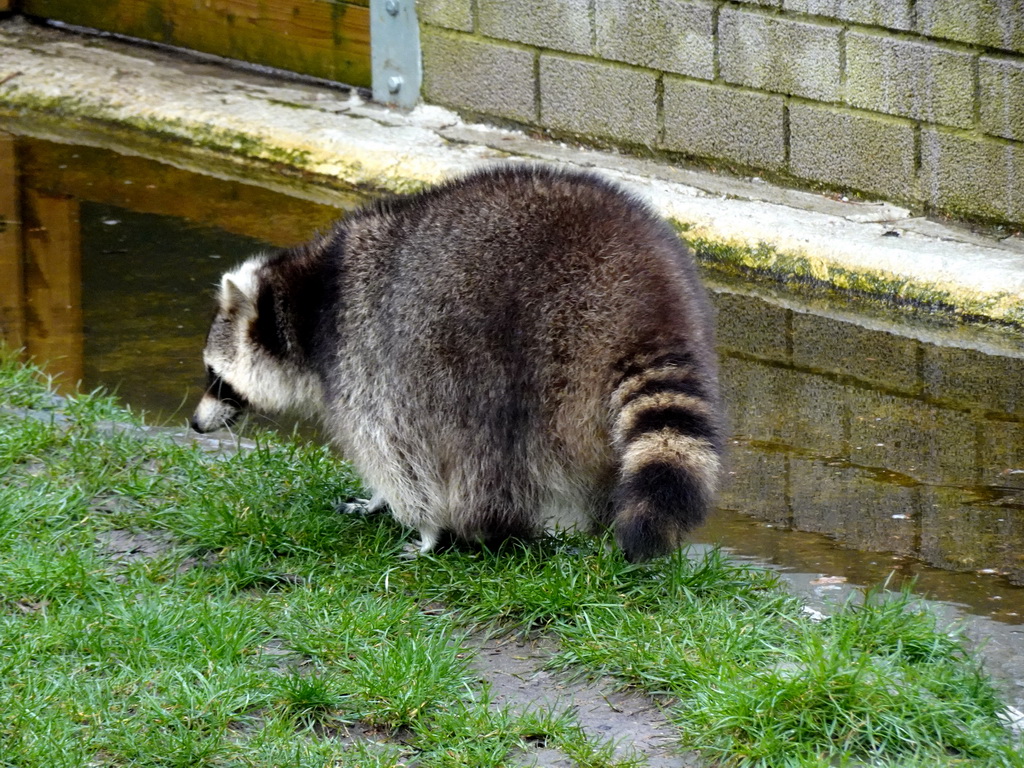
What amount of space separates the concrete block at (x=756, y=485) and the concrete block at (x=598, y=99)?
2.62m

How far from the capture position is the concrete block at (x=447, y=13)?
755 cm

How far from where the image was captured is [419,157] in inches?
284

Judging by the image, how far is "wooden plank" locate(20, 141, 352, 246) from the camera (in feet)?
22.9

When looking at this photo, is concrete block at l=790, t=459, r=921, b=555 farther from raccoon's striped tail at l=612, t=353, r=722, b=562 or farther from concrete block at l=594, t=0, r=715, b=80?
concrete block at l=594, t=0, r=715, b=80

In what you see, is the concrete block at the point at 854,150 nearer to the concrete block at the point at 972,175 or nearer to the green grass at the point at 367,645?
the concrete block at the point at 972,175

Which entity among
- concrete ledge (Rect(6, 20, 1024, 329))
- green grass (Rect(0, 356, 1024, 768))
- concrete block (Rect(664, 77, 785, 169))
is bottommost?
green grass (Rect(0, 356, 1024, 768))

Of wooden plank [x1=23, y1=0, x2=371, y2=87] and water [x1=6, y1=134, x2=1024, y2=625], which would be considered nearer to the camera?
water [x1=6, y1=134, x2=1024, y2=625]

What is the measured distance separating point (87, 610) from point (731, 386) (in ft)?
8.75

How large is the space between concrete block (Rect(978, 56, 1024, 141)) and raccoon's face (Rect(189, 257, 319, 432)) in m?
3.29

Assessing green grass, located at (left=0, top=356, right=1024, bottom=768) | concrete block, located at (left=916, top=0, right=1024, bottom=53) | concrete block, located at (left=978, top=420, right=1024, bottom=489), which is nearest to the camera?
green grass, located at (left=0, top=356, right=1024, bottom=768)

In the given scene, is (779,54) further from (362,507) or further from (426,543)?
(426,543)

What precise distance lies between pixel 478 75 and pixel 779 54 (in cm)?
176

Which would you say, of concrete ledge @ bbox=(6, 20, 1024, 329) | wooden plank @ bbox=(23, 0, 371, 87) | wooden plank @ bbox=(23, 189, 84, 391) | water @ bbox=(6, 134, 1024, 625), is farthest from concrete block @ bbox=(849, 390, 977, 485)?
wooden plank @ bbox=(23, 0, 371, 87)

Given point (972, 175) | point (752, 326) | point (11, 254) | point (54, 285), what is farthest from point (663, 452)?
point (11, 254)
